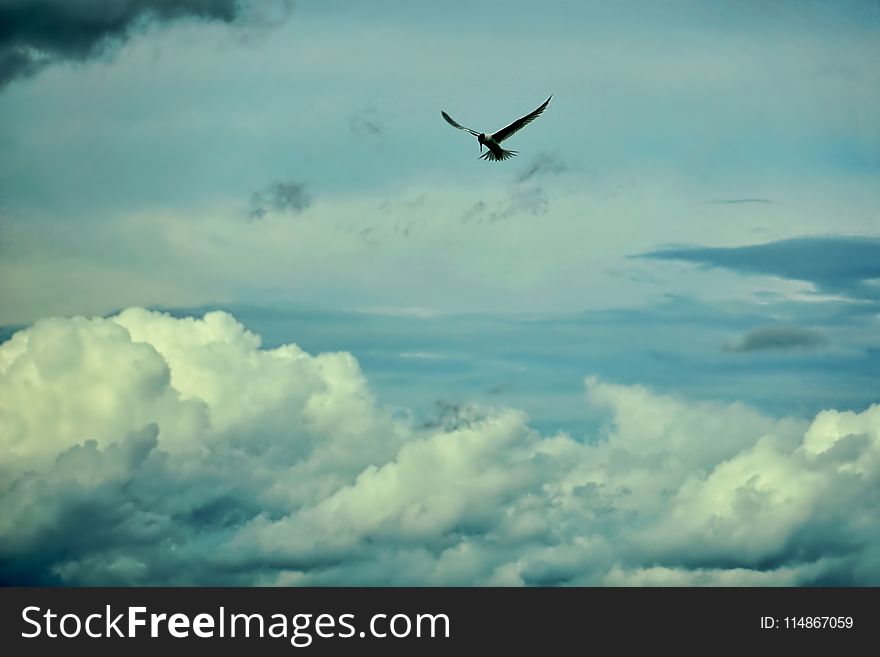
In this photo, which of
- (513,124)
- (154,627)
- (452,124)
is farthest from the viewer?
(154,627)

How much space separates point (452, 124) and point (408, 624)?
6622 centimetres

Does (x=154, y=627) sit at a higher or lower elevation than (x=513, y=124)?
lower

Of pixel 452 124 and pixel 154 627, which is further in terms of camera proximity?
pixel 154 627

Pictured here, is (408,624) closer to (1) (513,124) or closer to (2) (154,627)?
(2) (154,627)

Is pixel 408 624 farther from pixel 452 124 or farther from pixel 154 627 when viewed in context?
pixel 452 124

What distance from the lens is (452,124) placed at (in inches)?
3605

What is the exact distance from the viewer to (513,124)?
103 metres

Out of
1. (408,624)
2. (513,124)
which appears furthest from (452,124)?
(408,624)

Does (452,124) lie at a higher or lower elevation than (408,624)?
higher

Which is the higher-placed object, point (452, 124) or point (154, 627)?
point (452, 124)

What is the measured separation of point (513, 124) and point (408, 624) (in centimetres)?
6195

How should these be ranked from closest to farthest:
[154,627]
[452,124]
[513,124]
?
1. [452,124]
2. [513,124]
3. [154,627]

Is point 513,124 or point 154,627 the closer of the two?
point 513,124

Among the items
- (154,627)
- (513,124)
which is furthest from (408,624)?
(513,124)
